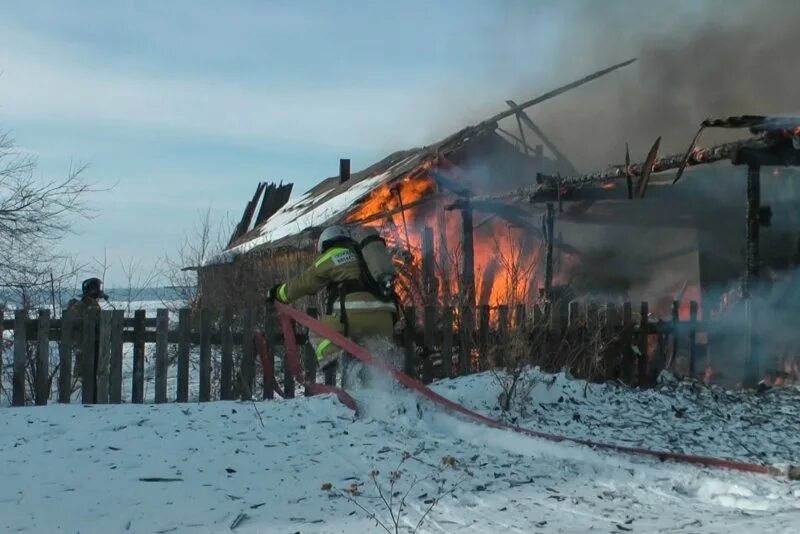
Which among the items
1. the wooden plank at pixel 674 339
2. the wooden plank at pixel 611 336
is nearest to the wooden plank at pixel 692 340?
the wooden plank at pixel 674 339

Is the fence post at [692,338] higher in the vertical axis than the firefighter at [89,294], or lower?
lower

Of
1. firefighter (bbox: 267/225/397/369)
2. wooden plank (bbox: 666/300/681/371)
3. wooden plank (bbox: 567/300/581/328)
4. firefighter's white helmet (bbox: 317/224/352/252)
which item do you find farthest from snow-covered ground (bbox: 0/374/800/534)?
wooden plank (bbox: 666/300/681/371)

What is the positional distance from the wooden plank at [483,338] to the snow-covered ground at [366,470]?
1.72 metres

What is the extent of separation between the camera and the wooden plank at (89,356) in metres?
7.37

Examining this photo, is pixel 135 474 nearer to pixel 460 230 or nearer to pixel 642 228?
pixel 642 228

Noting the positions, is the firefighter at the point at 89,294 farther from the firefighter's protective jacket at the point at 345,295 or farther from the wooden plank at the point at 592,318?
the wooden plank at the point at 592,318

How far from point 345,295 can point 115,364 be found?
8.23 feet

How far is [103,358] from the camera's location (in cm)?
745

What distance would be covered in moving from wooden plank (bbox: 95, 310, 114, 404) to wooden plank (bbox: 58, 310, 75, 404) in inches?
9.7

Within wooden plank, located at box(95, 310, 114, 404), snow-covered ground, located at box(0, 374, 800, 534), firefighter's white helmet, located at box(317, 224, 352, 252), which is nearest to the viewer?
snow-covered ground, located at box(0, 374, 800, 534)

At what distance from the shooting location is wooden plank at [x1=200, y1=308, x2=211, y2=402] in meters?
7.73

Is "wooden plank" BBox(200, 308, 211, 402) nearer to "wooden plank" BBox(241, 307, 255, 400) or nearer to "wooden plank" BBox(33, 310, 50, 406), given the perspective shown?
"wooden plank" BBox(241, 307, 255, 400)

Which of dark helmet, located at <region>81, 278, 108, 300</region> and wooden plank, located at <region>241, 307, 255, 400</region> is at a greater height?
dark helmet, located at <region>81, 278, 108, 300</region>

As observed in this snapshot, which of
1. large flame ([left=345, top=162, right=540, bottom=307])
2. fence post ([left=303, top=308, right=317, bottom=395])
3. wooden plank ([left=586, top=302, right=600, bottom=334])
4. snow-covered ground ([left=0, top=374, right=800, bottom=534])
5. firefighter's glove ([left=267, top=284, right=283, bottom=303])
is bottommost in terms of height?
snow-covered ground ([left=0, top=374, right=800, bottom=534])
